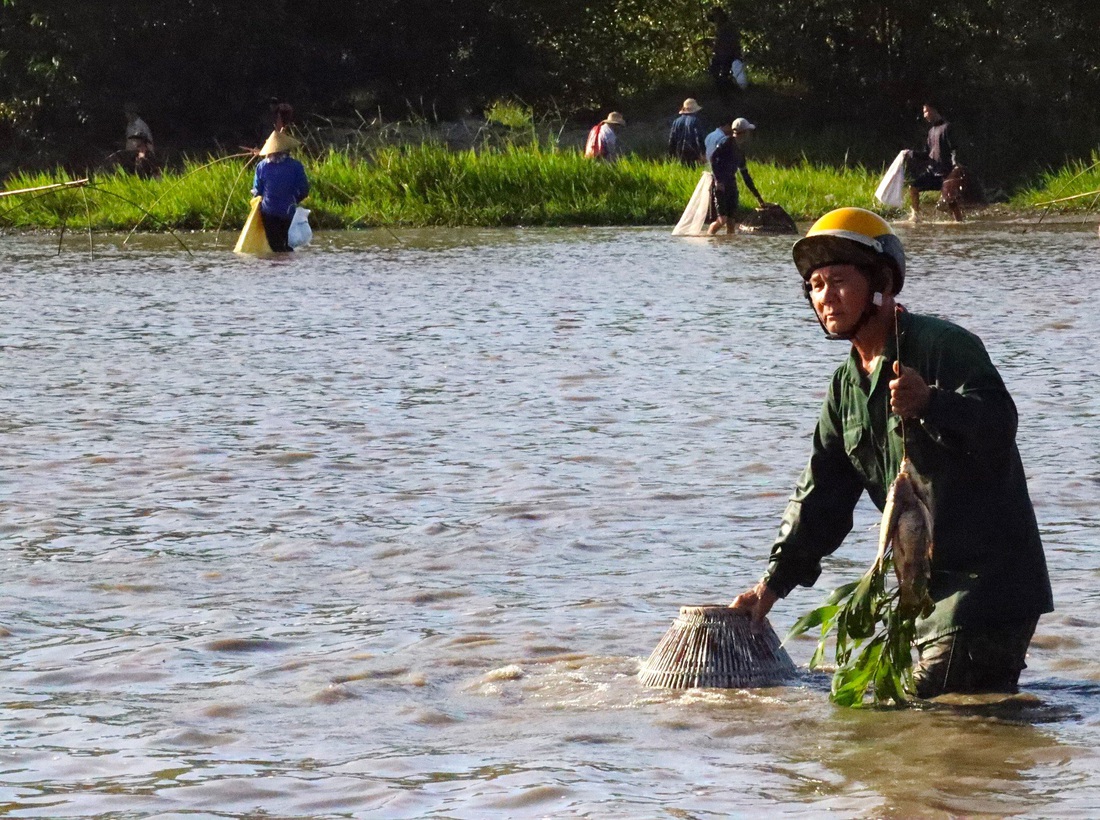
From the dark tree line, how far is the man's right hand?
28715 mm

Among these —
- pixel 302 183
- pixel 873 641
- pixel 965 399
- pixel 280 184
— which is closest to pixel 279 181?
pixel 280 184

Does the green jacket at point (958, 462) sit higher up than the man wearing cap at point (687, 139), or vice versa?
the man wearing cap at point (687, 139)

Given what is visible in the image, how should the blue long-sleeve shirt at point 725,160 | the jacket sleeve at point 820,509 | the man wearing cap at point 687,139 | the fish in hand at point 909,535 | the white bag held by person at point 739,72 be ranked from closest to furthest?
the fish in hand at point 909,535, the jacket sleeve at point 820,509, the blue long-sleeve shirt at point 725,160, the man wearing cap at point 687,139, the white bag held by person at point 739,72

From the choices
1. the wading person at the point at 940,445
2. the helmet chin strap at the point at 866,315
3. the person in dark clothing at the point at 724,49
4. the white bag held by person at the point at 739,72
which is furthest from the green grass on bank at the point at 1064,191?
the helmet chin strap at the point at 866,315

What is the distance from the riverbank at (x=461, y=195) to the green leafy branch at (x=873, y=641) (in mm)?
22252

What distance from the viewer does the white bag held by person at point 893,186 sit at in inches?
1023

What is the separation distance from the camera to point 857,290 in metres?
4.72

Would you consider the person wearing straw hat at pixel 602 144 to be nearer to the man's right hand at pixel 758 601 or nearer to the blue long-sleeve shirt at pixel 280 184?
the blue long-sleeve shirt at pixel 280 184

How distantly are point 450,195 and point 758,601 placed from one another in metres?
22.7

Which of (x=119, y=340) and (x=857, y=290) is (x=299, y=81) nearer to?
(x=119, y=340)

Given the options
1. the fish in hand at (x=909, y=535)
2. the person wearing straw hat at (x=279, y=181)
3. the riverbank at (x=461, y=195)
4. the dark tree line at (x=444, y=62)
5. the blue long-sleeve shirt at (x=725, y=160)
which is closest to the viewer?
the fish in hand at (x=909, y=535)

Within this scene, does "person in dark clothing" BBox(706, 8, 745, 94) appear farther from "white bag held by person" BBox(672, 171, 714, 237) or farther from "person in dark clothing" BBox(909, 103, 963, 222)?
"white bag held by person" BBox(672, 171, 714, 237)

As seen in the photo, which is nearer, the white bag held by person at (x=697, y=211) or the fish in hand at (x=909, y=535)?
the fish in hand at (x=909, y=535)

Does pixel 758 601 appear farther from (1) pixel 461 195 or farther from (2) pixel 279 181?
(1) pixel 461 195
